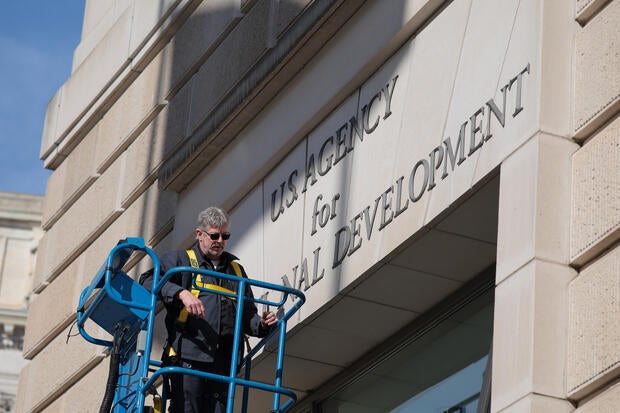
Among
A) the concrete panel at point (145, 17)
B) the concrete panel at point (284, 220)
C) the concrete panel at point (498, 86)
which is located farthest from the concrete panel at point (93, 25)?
the concrete panel at point (498, 86)

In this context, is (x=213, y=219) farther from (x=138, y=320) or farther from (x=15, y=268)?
(x=15, y=268)

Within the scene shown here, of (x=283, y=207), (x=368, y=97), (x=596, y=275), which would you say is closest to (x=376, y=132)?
(x=368, y=97)

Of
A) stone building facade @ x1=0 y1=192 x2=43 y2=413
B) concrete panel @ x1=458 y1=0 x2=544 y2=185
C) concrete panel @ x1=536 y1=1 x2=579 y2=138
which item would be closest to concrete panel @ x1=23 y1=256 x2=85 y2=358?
concrete panel @ x1=458 y1=0 x2=544 y2=185

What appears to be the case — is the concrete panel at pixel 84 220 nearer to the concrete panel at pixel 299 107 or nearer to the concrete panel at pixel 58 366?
the concrete panel at pixel 58 366

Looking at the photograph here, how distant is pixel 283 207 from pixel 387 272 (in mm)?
1723

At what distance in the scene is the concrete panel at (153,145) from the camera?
13.7 m

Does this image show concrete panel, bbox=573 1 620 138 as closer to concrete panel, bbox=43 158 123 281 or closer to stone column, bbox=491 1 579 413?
stone column, bbox=491 1 579 413

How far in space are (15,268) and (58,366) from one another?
39825 millimetres

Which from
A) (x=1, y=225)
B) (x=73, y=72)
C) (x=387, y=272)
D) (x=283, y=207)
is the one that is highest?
(x=1, y=225)

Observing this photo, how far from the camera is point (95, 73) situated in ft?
53.4

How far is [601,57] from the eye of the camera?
816 cm

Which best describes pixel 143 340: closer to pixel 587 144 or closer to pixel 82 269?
pixel 587 144

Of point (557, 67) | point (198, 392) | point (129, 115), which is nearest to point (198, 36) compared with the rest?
point (129, 115)

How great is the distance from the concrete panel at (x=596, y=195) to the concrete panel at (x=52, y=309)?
7.64 metres
